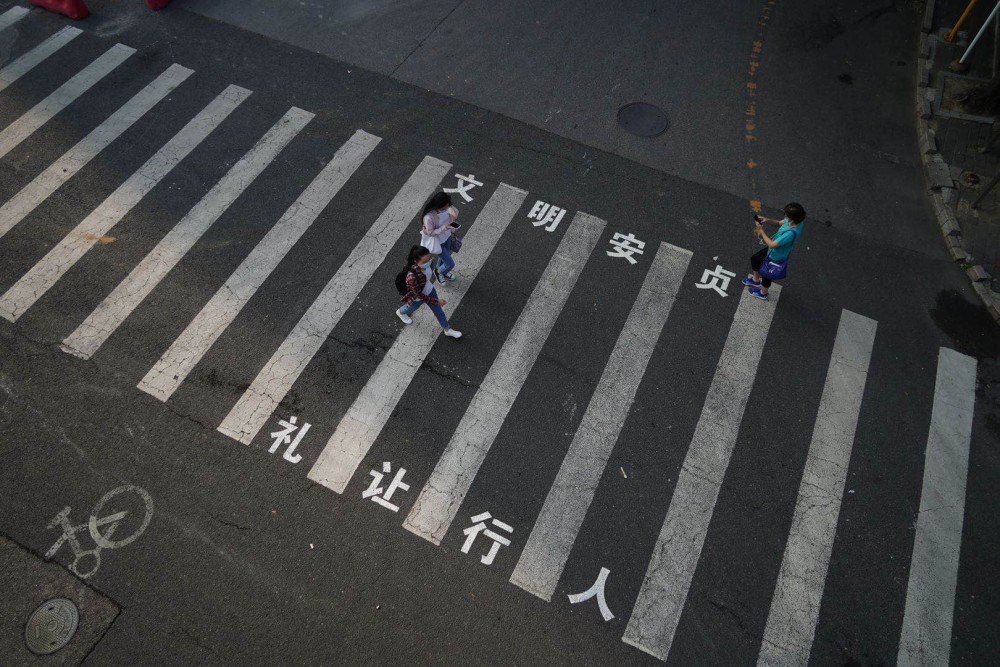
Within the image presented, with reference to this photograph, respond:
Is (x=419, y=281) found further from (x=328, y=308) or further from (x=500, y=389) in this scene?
(x=328, y=308)

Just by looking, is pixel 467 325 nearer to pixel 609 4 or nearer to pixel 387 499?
pixel 387 499

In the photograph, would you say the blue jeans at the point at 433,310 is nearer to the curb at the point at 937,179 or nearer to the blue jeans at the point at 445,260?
the blue jeans at the point at 445,260

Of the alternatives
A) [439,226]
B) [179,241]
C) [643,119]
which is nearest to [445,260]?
[439,226]

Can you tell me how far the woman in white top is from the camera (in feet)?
24.4

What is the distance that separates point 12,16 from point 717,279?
15341 millimetres

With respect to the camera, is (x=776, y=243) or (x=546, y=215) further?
(x=546, y=215)

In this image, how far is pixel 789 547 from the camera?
6707mm

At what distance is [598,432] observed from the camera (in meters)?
7.46

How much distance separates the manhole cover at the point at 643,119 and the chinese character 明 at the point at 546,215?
2.52 metres

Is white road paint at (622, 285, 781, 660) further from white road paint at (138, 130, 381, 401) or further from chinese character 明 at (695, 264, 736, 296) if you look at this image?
white road paint at (138, 130, 381, 401)

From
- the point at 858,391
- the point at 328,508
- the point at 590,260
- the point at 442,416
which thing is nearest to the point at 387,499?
the point at 328,508

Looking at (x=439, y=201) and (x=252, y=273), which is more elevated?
(x=439, y=201)

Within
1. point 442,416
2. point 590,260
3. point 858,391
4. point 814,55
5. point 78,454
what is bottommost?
point 78,454

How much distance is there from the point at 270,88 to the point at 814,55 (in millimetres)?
11012
